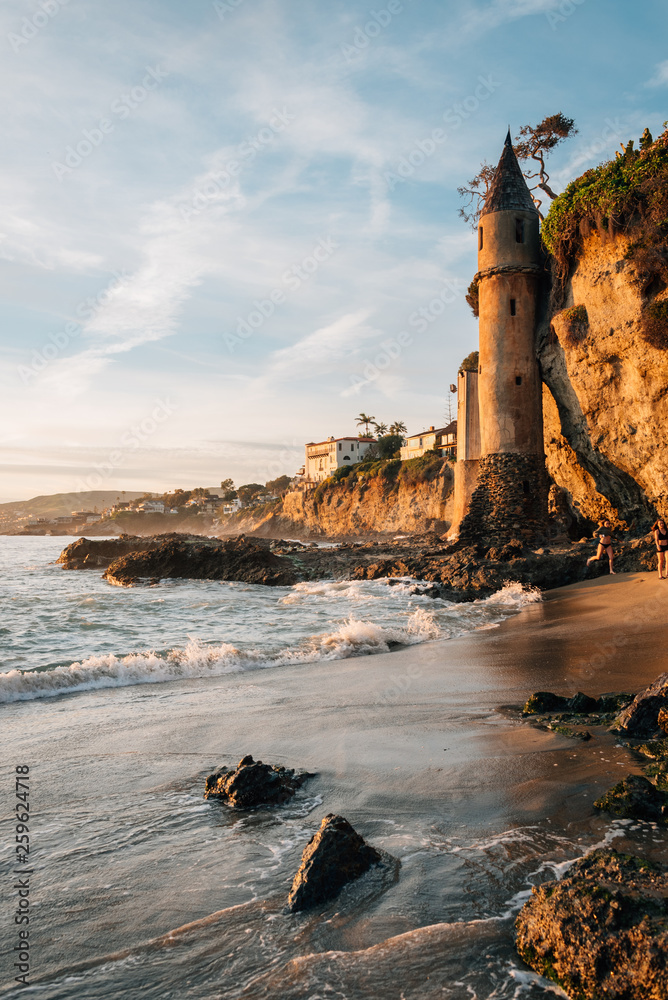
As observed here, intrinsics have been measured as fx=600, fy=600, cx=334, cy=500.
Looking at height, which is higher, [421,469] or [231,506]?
[421,469]

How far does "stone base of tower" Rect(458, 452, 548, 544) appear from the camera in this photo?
68.0 ft

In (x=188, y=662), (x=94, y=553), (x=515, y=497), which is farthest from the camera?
(x=94, y=553)

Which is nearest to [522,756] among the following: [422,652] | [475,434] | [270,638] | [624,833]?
[624,833]

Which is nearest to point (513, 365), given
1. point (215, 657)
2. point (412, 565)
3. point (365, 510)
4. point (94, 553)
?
point (412, 565)

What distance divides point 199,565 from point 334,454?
61.6 meters

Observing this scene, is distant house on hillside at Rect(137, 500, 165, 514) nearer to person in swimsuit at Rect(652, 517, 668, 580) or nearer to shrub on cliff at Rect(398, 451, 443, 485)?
shrub on cliff at Rect(398, 451, 443, 485)

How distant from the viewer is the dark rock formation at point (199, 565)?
23250 mm

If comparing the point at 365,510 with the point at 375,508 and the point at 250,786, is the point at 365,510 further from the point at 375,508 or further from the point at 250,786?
the point at 250,786

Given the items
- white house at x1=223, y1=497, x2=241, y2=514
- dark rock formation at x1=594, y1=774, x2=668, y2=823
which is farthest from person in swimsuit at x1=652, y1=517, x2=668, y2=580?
white house at x1=223, y1=497, x2=241, y2=514

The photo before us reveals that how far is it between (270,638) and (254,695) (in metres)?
3.71

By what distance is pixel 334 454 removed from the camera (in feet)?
280

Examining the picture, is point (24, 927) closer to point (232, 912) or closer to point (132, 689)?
point (232, 912)

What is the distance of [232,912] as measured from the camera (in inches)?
113

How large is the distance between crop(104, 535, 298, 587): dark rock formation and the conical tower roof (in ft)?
49.3
